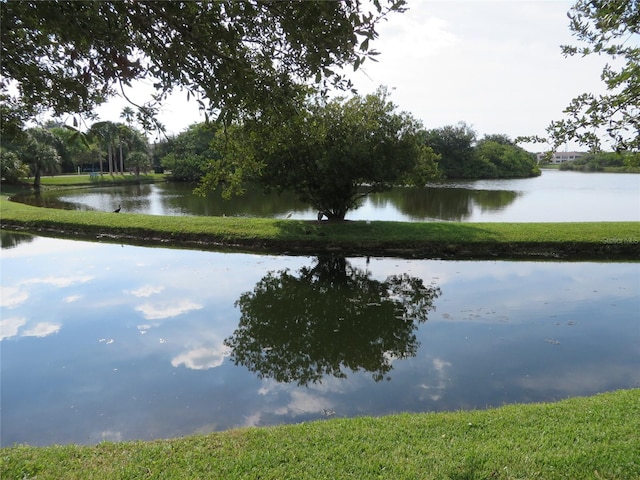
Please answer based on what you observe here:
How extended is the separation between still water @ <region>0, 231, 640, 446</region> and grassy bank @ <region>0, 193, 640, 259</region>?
6.64ft

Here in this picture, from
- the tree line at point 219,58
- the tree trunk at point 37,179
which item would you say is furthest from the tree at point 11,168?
the tree line at point 219,58

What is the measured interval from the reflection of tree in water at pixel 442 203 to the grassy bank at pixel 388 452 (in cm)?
1897

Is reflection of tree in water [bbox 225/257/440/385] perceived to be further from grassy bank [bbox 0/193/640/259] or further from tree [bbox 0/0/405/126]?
tree [bbox 0/0/405/126]

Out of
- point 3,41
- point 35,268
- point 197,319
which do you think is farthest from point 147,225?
point 3,41

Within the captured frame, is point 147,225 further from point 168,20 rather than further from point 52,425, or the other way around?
point 168,20

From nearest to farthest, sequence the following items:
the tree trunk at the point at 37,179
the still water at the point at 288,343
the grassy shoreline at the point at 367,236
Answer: the still water at the point at 288,343
the grassy shoreline at the point at 367,236
the tree trunk at the point at 37,179

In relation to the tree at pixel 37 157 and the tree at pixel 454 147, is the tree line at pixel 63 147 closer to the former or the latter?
the tree at pixel 37 157

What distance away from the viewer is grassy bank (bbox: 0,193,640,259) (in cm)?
1503

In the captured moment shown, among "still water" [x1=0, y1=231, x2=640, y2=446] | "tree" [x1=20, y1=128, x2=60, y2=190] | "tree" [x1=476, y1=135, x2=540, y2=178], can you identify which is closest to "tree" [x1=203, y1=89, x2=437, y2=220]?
"still water" [x1=0, y1=231, x2=640, y2=446]

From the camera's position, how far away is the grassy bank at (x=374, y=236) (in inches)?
592

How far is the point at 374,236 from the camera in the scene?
1596cm

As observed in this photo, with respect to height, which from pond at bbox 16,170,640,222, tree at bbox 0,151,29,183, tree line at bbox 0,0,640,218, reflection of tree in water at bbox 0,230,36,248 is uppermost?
tree at bbox 0,151,29,183

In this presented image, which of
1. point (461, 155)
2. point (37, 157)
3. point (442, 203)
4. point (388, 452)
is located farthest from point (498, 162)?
point (388, 452)

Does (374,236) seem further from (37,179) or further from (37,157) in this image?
(37,179)
